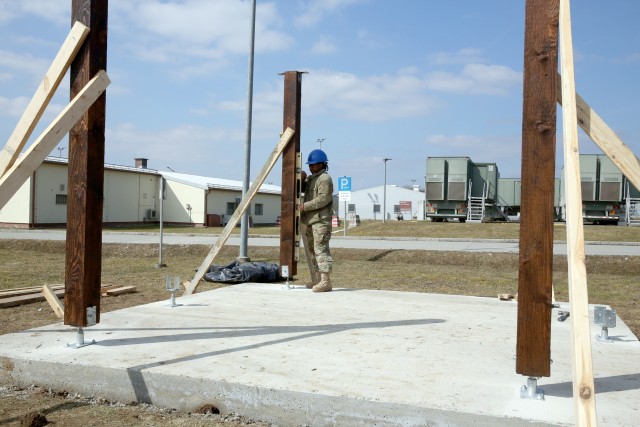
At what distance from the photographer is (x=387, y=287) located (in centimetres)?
1022

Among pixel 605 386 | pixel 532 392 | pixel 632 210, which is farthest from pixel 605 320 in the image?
pixel 632 210

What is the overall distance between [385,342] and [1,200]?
298cm

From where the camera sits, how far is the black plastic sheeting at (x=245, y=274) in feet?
33.6

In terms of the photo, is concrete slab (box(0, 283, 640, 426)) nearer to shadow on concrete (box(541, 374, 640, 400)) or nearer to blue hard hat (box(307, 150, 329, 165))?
shadow on concrete (box(541, 374, 640, 400))

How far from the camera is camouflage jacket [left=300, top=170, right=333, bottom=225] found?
7527 millimetres

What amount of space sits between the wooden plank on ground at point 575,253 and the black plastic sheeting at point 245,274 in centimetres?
770

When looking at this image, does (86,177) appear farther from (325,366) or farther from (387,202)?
(387,202)

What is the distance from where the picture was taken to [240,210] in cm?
797

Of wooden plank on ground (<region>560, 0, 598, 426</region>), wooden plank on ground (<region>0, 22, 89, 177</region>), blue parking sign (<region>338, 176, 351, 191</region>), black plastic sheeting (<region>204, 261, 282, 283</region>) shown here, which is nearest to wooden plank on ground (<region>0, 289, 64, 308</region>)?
black plastic sheeting (<region>204, 261, 282, 283</region>)

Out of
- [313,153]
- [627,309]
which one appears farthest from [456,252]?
[313,153]

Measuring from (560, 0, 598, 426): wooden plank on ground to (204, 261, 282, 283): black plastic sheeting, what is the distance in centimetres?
770

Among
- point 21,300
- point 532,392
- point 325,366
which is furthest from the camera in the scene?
point 21,300

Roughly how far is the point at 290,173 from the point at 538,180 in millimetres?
5457

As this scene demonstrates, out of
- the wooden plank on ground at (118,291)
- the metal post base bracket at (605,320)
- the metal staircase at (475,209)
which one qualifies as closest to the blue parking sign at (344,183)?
the metal staircase at (475,209)
